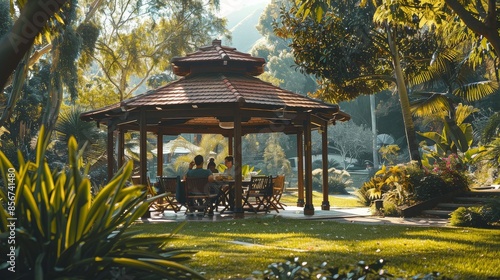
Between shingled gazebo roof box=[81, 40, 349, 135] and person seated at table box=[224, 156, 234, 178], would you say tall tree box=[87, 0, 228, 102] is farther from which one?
person seated at table box=[224, 156, 234, 178]

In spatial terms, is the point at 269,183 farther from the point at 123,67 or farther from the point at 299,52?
the point at 123,67

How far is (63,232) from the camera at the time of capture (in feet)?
14.5

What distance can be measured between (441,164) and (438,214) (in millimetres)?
2596

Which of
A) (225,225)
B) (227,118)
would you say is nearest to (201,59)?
(227,118)

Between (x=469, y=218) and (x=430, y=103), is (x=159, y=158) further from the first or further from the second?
(x=469, y=218)

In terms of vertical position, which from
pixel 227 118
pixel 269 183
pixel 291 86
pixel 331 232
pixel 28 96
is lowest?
pixel 331 232

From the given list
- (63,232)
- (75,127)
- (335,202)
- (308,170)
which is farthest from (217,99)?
(75,127)

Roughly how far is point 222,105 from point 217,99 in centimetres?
19

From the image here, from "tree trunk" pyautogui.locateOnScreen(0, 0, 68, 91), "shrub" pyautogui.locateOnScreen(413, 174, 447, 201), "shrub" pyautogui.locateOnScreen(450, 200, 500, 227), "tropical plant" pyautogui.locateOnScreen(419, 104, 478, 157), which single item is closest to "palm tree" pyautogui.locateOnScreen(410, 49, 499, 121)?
"tropical plant" pyautogui.locateOnScreen(419, 104, 478, 157)

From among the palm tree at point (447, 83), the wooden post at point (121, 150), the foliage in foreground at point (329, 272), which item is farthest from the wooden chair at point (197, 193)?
the foliage in foreground at point (329, 272)

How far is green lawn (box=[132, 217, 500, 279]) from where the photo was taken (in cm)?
769

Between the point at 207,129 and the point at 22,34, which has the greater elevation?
the point at 207,129

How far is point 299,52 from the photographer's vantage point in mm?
19828

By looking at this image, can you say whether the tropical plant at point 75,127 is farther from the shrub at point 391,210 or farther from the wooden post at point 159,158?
the shrub at point 391,210
